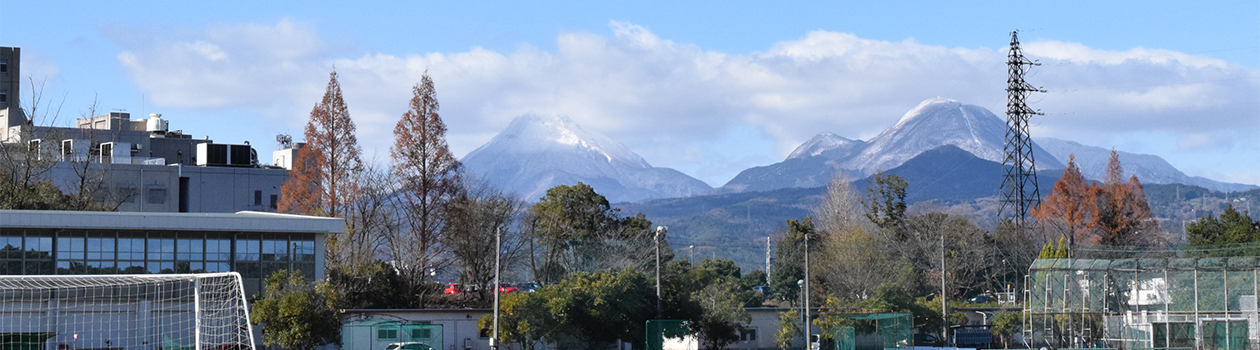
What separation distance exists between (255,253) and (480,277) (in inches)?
790

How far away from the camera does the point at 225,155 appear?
79500 millimetres

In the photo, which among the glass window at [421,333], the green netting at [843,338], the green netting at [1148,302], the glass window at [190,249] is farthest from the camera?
the green netting at [843,338]

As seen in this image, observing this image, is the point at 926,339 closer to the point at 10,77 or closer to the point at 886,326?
the point at 886,326

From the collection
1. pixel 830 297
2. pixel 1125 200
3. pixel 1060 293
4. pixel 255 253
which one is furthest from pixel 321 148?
pixel 1125 200

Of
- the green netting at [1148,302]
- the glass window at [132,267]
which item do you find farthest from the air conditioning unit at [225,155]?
the green netting at [1148,302]

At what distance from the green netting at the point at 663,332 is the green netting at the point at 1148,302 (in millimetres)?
12589

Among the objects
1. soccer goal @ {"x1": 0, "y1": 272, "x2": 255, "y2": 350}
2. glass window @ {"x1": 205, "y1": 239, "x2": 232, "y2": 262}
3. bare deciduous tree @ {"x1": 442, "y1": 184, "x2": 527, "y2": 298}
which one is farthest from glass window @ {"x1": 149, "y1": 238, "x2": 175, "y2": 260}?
bare deciduous tree @ {"x1": 442, "y1": 184, "x2": 527, "y2": 298}

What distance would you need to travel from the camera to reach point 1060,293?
147 ft

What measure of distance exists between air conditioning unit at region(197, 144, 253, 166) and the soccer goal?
42.6 meters

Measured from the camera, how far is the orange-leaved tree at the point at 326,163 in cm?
5628

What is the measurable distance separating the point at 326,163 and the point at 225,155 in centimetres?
2623

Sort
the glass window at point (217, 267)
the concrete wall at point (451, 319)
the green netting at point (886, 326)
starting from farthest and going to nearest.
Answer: the green netting at point (886, 326)
the concrete wall at point (451, 319)
the glass window at point (217, 267)

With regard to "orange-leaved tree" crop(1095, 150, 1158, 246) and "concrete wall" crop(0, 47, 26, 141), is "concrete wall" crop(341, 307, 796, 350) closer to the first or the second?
"orange-leaved tree" crop(1095, 150, 1158, 246)

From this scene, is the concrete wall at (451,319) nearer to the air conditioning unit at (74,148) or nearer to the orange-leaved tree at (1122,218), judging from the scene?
the air conditioning unit at (74,148)
